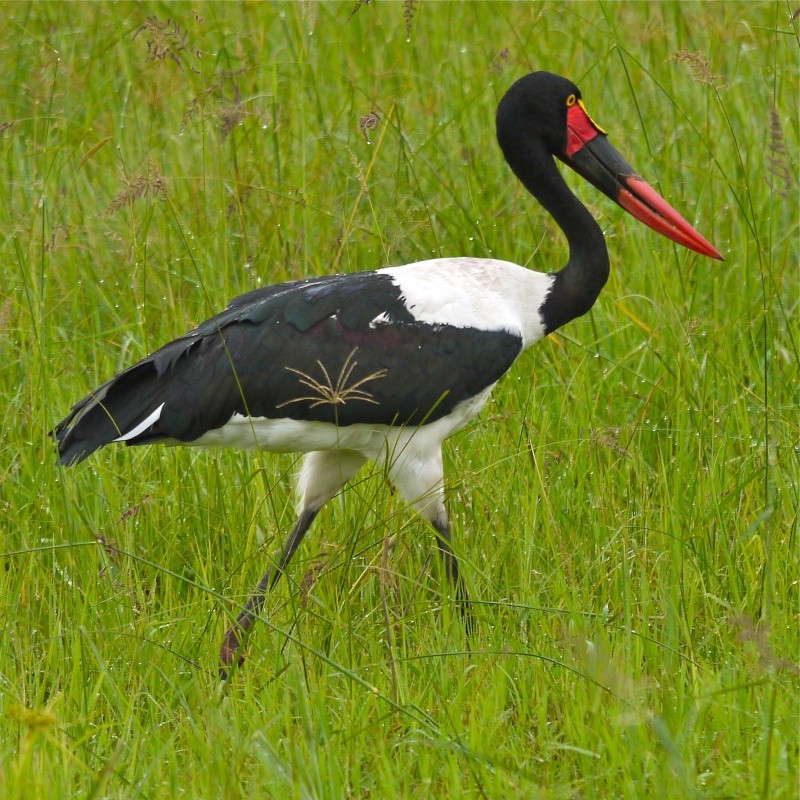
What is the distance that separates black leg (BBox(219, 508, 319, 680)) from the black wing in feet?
1.10

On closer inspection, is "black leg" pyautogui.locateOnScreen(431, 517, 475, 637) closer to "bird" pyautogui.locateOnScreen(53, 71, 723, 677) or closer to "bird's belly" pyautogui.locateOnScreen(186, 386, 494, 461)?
"bird" pyautogui.locateOnScreen(53, 71, 723, 677)

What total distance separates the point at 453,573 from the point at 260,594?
66 centimetres

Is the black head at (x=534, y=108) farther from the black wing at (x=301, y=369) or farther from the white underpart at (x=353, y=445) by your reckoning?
the white underpart at (x=353, y=445)

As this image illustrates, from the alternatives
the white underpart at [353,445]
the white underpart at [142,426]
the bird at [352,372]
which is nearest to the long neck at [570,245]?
the bird at [352,372]

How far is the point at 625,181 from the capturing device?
13.8ft

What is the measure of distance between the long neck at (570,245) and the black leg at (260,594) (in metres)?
0.84

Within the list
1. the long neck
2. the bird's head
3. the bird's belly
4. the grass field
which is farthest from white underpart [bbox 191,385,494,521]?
the bird's head

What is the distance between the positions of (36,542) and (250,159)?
221 centimetres

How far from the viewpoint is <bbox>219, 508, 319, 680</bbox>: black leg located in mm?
3167

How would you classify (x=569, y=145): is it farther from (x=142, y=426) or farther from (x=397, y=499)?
(x=142, y=426)

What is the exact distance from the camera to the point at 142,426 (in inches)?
142

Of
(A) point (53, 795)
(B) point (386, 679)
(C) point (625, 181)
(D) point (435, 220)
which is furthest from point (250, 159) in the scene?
(A) point (53, 795)

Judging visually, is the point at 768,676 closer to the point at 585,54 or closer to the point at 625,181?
the point at 625,181

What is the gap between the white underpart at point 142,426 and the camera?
359cm
